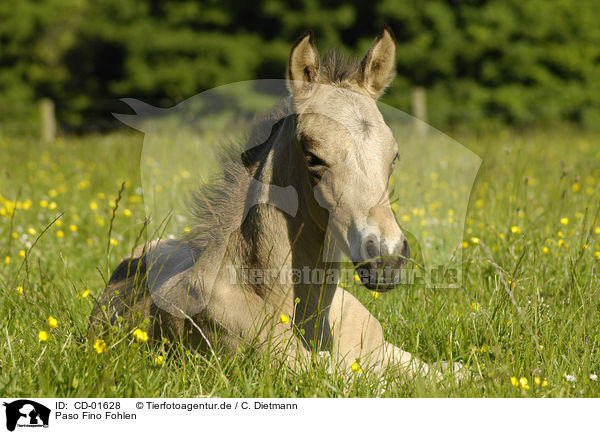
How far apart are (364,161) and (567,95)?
68.0 feet

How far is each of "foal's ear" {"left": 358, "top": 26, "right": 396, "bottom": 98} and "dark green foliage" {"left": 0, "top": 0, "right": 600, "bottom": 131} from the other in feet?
53.1

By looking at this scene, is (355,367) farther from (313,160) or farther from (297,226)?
(313,160)

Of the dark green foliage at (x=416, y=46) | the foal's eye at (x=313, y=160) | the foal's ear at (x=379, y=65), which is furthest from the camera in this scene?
the dark green foliage at (x=416, y=46)

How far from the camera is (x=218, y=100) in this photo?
66.1ft

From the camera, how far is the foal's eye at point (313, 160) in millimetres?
2487

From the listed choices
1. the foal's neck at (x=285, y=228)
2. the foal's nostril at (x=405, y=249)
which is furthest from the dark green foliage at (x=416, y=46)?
the foal's nostril at (x=405, y=249)

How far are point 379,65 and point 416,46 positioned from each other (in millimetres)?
18287

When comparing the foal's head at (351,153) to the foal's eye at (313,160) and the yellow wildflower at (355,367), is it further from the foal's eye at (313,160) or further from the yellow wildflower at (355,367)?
the yellow wildflower at (355,367)

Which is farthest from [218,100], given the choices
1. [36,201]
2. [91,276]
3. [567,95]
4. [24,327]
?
[24,327]
